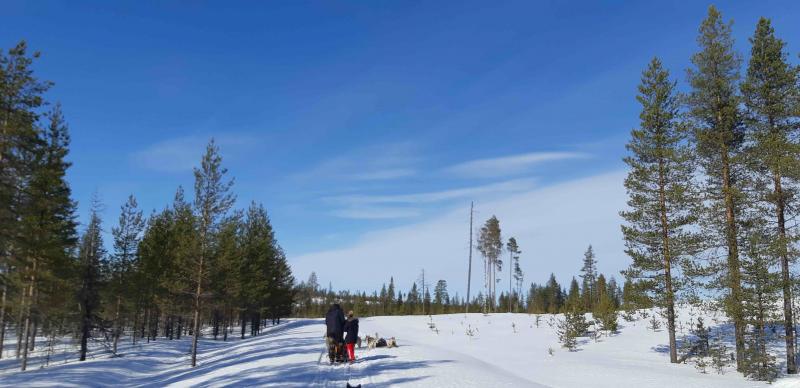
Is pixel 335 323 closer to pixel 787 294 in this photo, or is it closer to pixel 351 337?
pixel 351 337

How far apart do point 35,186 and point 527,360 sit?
28041 millimetres

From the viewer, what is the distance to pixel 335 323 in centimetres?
1836

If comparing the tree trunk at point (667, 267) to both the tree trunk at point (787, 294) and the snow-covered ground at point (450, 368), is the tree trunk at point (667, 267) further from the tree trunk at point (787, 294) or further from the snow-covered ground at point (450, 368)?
the tree trunk at point (787, 294)

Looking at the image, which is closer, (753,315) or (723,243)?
(753,315)

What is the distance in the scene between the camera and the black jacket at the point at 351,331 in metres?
18.5

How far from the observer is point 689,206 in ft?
72.4

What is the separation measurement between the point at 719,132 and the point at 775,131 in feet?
6.86

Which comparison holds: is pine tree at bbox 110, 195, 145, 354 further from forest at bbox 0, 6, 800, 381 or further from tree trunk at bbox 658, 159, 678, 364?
tree trunk at bbox 658, 159, 678, 364

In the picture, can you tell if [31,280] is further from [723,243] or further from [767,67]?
[767,67]

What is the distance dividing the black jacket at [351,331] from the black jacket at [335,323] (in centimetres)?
35

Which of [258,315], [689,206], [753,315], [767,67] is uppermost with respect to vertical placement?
[767,67]

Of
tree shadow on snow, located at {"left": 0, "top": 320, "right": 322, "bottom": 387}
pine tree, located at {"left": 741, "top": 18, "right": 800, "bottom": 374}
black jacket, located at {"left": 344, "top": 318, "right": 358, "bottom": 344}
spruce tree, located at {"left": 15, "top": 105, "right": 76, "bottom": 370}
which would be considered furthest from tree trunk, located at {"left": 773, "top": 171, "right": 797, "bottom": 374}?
spruce tree, located at {"left": 15, "top": 105, "right": 76, "bottom": 370}

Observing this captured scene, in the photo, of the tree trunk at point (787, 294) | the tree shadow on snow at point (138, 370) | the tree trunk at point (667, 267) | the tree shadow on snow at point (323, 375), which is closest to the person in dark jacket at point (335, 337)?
the tree shadow on snow at point (323, 375)

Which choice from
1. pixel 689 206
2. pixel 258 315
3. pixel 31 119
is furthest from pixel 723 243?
pixel 258 315
